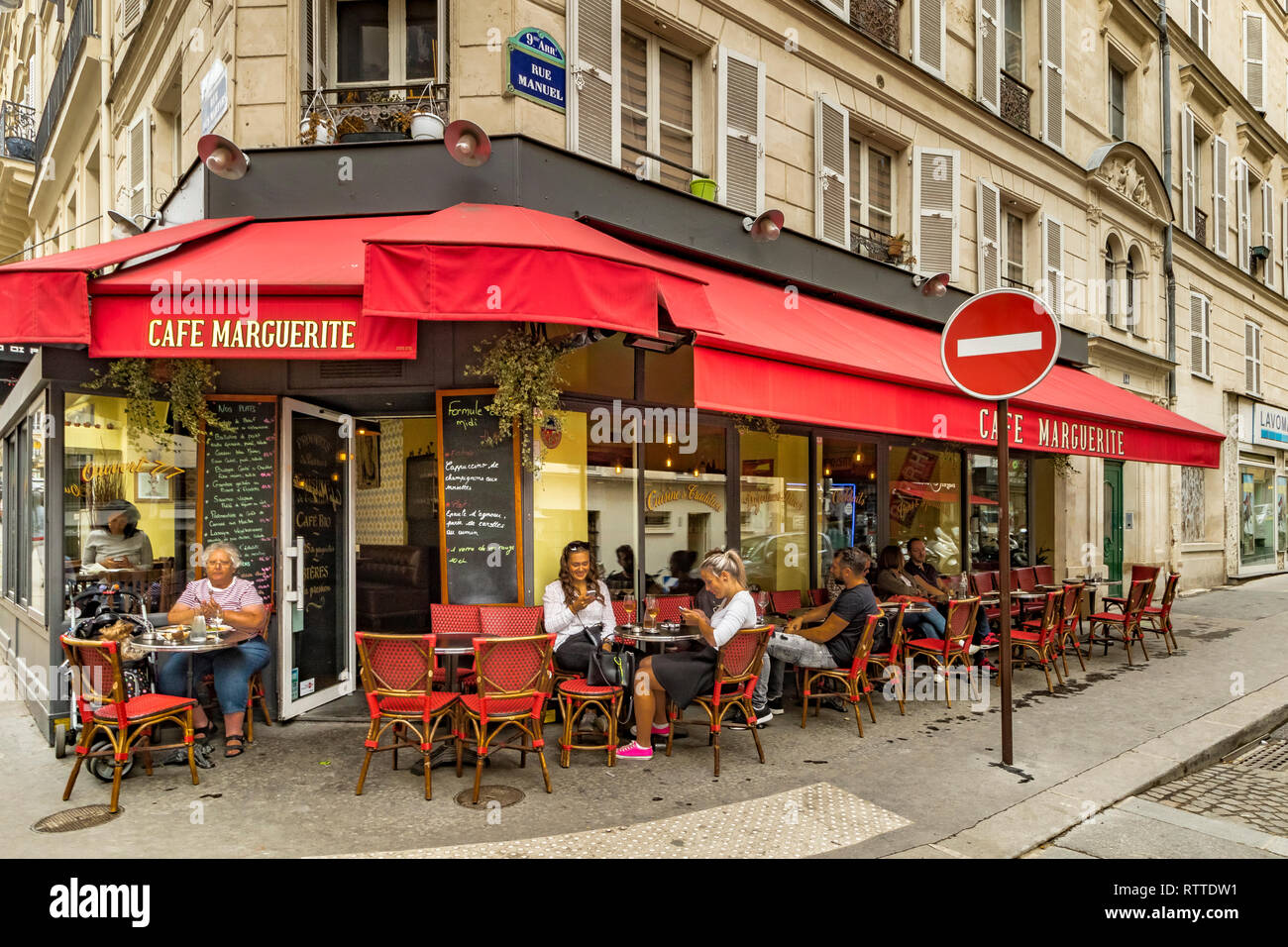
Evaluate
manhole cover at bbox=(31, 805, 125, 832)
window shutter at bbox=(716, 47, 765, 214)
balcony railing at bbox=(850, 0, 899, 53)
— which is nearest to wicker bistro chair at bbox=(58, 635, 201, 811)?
manhole cover at bbox=(31, 805, 125, 832)

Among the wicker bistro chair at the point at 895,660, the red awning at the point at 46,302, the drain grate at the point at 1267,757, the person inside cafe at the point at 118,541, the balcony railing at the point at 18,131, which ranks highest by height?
the balcony railing at the point at 18,131

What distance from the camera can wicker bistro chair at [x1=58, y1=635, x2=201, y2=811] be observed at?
465cm

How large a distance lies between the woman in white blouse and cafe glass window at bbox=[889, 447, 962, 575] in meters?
5.48

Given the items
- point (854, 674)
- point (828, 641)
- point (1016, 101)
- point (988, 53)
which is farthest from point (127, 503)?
point (1016, 101)

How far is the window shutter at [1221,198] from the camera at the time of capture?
1736cm

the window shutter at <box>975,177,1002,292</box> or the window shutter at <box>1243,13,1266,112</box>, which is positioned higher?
the window shutter at <box>1243,13,1266,112</box>

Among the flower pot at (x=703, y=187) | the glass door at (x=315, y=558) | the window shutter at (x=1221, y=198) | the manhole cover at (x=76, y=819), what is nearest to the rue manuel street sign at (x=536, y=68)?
the flower pot at (x=703, y=187)

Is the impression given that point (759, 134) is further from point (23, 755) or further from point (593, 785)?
point (23, 755)

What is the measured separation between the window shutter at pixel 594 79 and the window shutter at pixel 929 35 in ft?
16.1

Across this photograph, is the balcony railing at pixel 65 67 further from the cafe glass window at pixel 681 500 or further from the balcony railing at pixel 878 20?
the balcony railing at pixel 878 20

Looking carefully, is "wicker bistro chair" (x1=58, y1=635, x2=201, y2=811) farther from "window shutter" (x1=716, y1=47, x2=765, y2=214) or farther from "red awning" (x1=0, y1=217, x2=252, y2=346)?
"window shutter" (x1=716, y1=47, x2=765, y2=214)

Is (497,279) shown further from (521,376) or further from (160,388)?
(160,388)

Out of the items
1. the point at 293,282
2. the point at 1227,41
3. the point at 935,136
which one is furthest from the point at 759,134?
the point at 1227,41

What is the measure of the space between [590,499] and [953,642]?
11.2ft
